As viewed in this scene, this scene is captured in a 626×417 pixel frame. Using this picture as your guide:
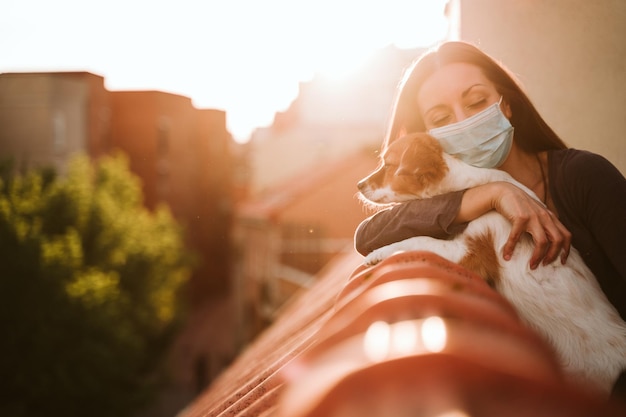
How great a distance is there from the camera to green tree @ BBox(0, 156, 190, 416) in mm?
12789

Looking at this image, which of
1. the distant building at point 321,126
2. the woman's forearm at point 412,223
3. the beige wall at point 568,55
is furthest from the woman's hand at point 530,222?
the distant building at point 321,126

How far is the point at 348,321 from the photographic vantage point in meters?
1.42

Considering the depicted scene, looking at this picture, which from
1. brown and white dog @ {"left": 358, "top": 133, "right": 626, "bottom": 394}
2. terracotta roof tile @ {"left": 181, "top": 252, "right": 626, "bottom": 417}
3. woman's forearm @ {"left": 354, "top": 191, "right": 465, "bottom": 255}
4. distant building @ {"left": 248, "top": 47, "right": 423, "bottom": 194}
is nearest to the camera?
terracotta roof tile @ {"left": 181, "top": 252, "right": 626, "bottom": 417}

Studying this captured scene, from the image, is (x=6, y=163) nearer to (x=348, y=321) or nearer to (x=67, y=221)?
(x=67, y=221)

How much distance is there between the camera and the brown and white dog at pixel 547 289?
1767 millimetres

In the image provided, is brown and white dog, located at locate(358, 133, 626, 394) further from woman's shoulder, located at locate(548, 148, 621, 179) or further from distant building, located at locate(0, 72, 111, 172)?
distant building, located at locate(0, 72, 111, 172)

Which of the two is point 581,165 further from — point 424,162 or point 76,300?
point 76,300

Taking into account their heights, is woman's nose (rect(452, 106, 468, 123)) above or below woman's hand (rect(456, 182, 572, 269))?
above

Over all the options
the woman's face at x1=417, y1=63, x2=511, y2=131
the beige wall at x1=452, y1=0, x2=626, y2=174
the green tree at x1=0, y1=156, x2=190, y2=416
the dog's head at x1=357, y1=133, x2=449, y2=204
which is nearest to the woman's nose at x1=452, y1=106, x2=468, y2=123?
the woman's face at x1=417, y1=63, x2=511, y2=131

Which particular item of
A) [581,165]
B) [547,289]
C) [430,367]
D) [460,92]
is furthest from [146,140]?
[430,367]

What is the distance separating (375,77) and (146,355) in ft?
40.7

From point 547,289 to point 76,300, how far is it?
47.0ft

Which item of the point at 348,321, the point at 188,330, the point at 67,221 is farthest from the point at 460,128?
the point at 188,330

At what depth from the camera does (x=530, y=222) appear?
1.82 meters
